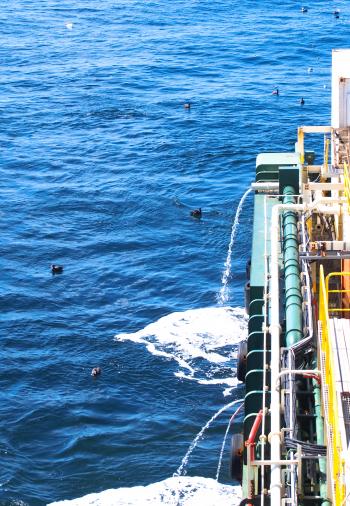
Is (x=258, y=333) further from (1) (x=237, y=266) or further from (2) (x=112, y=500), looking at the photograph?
(1) (x=237, y=266)

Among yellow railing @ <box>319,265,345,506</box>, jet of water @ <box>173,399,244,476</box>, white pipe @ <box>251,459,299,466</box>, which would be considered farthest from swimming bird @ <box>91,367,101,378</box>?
white pipe @ <box>251,459,299,466</box>

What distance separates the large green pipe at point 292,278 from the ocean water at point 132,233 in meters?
14.7

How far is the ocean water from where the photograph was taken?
51219 mm

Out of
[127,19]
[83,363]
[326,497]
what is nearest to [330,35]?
[127,19]

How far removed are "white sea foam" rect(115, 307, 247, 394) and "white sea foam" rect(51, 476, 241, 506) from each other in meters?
9.02

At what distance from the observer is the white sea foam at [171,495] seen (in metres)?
46.6

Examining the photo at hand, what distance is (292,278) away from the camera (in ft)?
109

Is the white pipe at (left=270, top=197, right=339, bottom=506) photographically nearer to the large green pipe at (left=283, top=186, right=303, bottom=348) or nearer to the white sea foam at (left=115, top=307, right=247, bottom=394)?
the large green pipe at (left=283, top=186, right=303, bottom=348)

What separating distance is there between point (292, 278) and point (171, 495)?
17.7m

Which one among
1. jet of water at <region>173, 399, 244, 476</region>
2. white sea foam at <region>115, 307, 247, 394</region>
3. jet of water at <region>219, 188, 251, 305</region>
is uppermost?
jet of water at <region>219, 188, 251, 305</region>

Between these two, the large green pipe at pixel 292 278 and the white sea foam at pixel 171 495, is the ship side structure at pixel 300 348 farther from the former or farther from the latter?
the white sea foam at pixel 171 495

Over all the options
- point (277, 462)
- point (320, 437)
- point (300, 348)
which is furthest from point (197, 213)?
point (277, 462)

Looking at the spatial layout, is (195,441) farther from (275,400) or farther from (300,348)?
(275,400)

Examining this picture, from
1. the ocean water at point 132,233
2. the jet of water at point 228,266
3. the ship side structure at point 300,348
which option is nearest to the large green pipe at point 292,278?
the ship side structure at point 300,348
